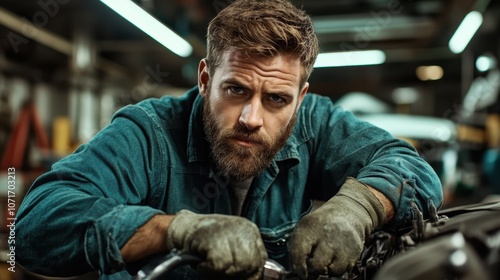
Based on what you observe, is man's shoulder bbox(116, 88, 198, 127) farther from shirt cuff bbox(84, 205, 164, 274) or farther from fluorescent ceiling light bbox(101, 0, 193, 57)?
fluorescent ceiling light bbox(101, 0, 193, 57)

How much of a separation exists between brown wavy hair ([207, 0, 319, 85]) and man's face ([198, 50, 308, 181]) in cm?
3

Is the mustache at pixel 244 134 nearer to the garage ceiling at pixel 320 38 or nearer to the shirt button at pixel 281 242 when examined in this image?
the shirt button at pixel 281 242

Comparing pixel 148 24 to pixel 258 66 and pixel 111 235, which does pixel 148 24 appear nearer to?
pixel 258 66

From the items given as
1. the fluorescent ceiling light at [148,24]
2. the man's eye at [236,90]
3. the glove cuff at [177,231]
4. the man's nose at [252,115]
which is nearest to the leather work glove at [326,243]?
the glove cuff at [177,231]

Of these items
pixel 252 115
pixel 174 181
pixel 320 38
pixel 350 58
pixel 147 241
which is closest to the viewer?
pixel 147 241

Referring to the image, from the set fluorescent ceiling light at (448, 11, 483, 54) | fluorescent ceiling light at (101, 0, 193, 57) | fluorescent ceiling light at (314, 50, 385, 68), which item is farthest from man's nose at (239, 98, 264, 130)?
fluorescent ceiling light at (314, 50, 385, 68)

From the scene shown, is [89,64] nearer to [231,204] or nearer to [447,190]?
[447,190]

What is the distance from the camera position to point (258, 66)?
158 cm

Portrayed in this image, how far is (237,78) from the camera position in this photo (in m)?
A: 1.57

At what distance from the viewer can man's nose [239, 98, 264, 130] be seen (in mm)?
1550

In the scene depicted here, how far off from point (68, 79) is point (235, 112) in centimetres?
613

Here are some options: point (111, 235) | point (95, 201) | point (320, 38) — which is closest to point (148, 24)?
point (95, 201)

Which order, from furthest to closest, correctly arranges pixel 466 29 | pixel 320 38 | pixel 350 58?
1. pixel 320 38
2. pixel 350 58
3. pixel 466 29

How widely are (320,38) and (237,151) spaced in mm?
6051
